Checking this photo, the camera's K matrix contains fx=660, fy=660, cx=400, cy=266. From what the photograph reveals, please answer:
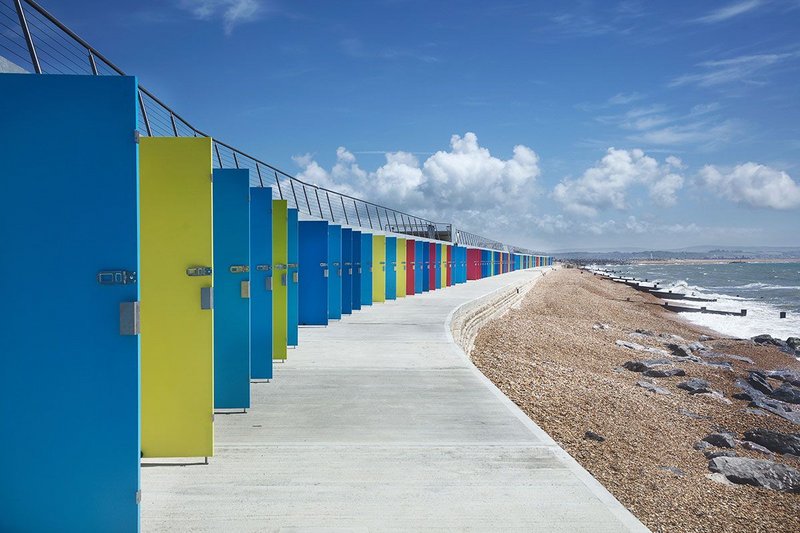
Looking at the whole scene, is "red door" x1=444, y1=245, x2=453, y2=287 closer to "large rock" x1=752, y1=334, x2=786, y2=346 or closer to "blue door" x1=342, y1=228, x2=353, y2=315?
"large rock" x1=752, y1=334, x2=786, y2=346

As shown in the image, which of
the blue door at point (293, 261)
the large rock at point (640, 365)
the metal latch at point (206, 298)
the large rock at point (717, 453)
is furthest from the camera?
the large rock at point (640, 365)

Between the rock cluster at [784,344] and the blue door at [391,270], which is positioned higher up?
the blue door at [391,270]

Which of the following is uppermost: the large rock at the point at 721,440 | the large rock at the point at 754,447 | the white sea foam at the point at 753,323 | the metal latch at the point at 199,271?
the metal latch at the point at 199,271

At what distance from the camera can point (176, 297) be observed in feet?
16.7

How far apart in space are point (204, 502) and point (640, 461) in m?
4.68

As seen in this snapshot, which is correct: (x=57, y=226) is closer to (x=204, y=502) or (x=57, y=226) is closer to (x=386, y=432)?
(x=204, y=502)

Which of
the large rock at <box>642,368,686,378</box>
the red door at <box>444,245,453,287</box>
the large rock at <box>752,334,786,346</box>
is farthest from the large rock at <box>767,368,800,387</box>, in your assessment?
the red door at <box>444,245,453,287</box>

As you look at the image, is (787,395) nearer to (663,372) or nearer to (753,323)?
(663,372)

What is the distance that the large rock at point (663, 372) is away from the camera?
13.9 metres

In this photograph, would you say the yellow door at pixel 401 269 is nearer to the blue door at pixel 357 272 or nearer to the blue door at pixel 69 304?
the blue door at pixel 357 272

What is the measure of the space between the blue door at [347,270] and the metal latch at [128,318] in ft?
38.4

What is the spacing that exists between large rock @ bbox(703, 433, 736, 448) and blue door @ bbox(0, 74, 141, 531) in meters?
7.33

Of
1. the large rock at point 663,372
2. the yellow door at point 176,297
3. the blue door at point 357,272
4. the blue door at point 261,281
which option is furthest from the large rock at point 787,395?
the yellow door at point 176,297

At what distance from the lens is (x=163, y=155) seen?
4930 millimetres
